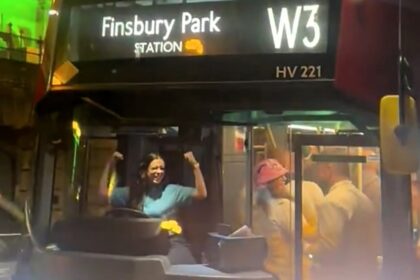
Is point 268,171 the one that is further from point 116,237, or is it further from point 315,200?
point 116,237

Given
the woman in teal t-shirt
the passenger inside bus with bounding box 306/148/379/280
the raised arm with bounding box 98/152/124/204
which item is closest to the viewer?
the passenger inside bus with bounding box 306/148/379/280

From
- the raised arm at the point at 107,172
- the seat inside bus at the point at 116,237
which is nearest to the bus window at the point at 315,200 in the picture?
the seat inside bus at the point at 116,237

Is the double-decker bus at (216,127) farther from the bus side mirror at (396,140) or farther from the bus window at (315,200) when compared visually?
the bus side mirror at (396,140)

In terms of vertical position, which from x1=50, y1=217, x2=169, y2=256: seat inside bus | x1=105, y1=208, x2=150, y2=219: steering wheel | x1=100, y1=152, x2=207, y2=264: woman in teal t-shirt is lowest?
x1=50, y1=217, x2=169, y2=256: seat inside bus

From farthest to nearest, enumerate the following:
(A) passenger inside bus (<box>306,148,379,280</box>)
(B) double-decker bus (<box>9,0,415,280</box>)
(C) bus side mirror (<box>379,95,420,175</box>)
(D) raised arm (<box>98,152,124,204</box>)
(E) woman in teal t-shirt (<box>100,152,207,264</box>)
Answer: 1. (D) raised arm (<box>98,152,124,204</box>)
2. (E) woman in teal t-shirt (<box>100,152,207,264</box>)
3. (A) passenger inside bus (<box>306,148,379,280</box>)
4. (B) double-decker bus (<box>9,0,415,280</box>)
5. (C) bus side mirror (<box>379,95,420,175</box>)

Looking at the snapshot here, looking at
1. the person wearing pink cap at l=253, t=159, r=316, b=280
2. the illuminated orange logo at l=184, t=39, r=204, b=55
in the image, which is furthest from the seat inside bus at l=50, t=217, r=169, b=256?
the illuminated orange logo at l=184, t=39, r=204, b=55

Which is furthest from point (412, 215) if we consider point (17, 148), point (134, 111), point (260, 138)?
point (17, 148)

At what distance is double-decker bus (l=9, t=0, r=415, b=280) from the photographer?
327 cm

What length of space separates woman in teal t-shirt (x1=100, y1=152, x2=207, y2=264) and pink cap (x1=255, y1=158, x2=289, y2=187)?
336 mm

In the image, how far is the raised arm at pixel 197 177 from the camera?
367 cm

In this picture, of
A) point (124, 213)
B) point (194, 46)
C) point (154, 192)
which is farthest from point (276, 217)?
point (194, 46)

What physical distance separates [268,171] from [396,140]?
2.31 feet

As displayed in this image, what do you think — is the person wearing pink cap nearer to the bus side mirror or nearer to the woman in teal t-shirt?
the woman in teal t-shirt

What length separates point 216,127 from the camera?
3615 mm
